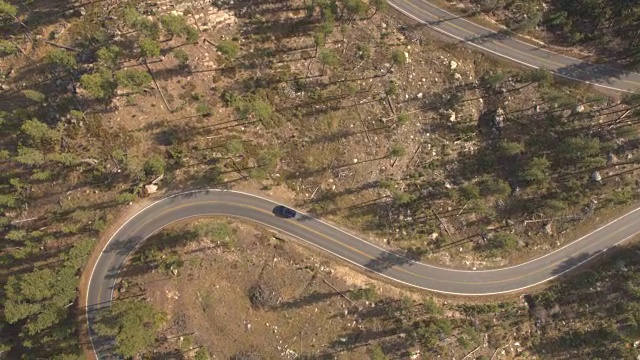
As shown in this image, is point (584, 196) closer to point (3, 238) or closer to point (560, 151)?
point (560, 151)

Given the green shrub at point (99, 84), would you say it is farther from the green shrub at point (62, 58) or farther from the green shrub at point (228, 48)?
the green shrub at point (228, 48)

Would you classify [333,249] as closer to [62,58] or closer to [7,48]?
[62,58]

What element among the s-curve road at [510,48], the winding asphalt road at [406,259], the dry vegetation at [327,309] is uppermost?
the s-curve road at [510,48]

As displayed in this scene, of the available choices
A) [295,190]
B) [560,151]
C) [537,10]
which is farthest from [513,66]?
[295,190]

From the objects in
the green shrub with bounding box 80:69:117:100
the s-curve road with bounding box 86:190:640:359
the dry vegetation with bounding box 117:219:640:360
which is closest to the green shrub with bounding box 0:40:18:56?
the green shrub with bounding box 80:69:117:100

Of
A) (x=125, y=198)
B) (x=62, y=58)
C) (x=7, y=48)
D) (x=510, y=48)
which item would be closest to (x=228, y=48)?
(x=62, y=58)

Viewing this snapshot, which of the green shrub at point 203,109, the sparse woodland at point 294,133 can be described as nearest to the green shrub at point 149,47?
the sparse woodland at point 294,133
